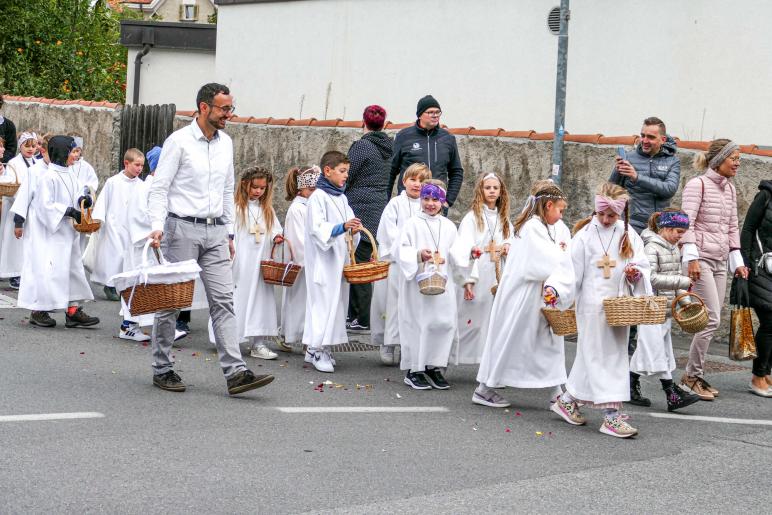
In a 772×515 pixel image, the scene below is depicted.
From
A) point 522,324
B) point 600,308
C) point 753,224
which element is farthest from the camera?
point 753,224

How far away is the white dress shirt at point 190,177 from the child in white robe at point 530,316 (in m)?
2.12

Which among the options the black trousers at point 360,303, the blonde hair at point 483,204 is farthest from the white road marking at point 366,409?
the black trousers at point 360,303

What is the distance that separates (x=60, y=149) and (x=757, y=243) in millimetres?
6200

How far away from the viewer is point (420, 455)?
23.9ft

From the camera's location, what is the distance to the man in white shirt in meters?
8.72

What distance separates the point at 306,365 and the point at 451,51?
7688 millimetres

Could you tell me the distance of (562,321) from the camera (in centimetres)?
862

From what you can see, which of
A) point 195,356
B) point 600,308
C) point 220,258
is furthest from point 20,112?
point 600,308

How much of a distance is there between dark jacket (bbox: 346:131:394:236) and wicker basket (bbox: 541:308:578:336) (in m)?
3.79

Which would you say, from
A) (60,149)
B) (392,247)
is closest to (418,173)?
(392,247)

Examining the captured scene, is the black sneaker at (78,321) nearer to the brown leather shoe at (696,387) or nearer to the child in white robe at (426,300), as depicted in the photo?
the child in white robe at (426,300)

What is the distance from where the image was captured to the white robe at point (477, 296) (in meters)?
10.3

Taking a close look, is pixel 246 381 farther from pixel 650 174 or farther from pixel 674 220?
pixel 650 174

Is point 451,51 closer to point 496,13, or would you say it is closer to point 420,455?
point 496,13
